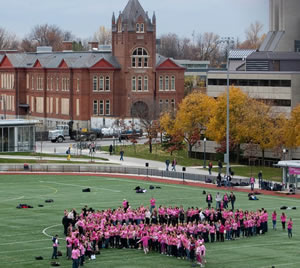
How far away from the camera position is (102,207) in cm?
6388

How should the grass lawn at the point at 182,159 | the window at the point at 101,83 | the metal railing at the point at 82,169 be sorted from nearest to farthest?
the metal railing at the point at 82,169 < the grass lawn at the point at 182,159 < the window at the point at 101,83

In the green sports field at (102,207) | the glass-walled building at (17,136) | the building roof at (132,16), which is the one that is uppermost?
the building roof at (132,16)

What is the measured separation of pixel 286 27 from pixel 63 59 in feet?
128

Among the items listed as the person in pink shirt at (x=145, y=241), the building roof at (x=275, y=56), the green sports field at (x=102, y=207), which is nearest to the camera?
the green sports field at (x=102, y=207)

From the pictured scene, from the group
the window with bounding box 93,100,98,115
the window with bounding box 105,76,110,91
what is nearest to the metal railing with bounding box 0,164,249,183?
the window with bounding box 93,100,98,115

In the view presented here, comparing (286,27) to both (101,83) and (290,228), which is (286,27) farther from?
(290,228)

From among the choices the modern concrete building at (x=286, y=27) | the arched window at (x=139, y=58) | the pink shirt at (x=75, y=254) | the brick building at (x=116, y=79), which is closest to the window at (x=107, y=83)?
the brick building at (x=116, y=79)

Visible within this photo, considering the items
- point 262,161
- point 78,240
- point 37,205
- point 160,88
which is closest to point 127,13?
point 160,88

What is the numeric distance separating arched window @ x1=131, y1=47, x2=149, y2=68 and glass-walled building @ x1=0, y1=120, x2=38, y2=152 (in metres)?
37.1

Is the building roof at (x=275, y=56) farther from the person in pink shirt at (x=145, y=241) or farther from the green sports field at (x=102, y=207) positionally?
the person in pink shirt at (x=145, y=241)

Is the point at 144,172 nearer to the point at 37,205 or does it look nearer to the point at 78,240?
the point at 37,205

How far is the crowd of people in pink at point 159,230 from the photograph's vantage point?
4453 centimetres

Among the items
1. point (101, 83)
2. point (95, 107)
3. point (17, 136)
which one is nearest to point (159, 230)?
point (17, 136)

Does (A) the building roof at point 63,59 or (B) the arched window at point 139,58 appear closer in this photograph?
(A) the building roof at point 63,59
